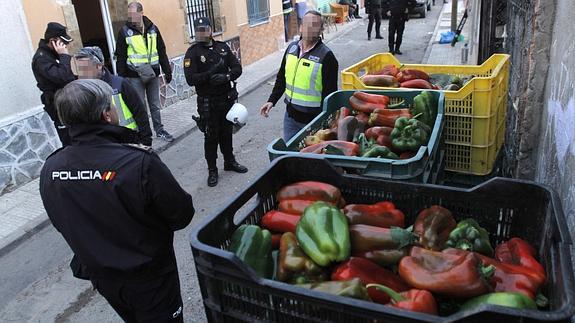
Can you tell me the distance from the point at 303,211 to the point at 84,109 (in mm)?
1144

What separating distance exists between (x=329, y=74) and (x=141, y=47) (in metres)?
4.10

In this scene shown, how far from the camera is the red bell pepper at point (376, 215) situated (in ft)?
7.29

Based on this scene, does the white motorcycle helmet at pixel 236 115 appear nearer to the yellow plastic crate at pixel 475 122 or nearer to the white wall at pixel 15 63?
the yellow plastic crate at pixel 475 122

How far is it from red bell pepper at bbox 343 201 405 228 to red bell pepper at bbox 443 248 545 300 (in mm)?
379

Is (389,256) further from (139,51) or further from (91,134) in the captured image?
(139,51)

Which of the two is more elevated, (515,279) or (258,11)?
(258,11)

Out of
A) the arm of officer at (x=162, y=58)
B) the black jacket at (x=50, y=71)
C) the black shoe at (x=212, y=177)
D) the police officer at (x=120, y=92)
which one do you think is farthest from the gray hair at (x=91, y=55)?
the arm of officer at (x=162, y=58)

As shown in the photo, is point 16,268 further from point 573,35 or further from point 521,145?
point 573,35


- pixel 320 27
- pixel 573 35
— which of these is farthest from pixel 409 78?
pixel 573 35

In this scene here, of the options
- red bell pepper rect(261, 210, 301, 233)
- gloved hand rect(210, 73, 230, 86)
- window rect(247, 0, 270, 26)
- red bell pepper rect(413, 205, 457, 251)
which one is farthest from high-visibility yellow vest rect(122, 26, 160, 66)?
window rect(247, 0, 270, 26)

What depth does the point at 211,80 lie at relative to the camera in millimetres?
5738

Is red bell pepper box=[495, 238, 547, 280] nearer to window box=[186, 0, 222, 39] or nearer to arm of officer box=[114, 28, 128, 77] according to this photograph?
arm of officer box=[114, 28, 128, 77]

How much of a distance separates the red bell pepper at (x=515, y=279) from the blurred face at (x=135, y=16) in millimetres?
6573

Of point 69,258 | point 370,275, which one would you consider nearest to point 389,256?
point 370,275
